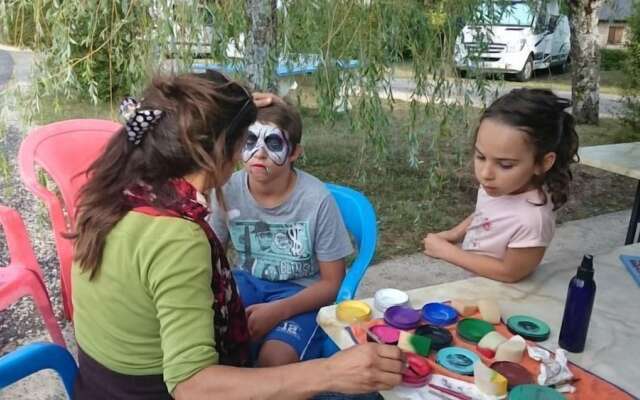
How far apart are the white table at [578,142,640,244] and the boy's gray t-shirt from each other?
6.53ft

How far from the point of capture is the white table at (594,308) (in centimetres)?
133

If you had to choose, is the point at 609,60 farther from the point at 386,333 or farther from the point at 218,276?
the point at 218,276

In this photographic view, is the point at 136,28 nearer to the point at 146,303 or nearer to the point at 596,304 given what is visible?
the point at 146,303

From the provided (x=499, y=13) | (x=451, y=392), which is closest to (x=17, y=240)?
(x=451, y=392)

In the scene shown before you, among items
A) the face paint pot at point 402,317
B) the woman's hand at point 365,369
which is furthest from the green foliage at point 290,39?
the woman's hand at point 365,369

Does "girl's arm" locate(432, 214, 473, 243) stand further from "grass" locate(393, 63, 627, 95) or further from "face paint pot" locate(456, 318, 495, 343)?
"grass" locate(393, 63, 627, 95)

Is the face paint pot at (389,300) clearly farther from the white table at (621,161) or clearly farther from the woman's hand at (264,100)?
the white table at (621,161)

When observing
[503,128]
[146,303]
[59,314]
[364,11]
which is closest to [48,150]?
[59,314]

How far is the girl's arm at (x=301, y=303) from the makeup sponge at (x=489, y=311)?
0.64 metres

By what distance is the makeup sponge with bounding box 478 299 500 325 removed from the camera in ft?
4.83

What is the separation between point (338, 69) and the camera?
3.03 meters

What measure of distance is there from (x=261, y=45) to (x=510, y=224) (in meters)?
1.61

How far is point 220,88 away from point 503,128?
92 centimetres

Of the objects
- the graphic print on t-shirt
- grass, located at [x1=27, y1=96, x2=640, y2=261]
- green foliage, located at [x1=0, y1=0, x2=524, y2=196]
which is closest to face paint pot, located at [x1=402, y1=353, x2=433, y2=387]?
the graphic print on t-shirt
